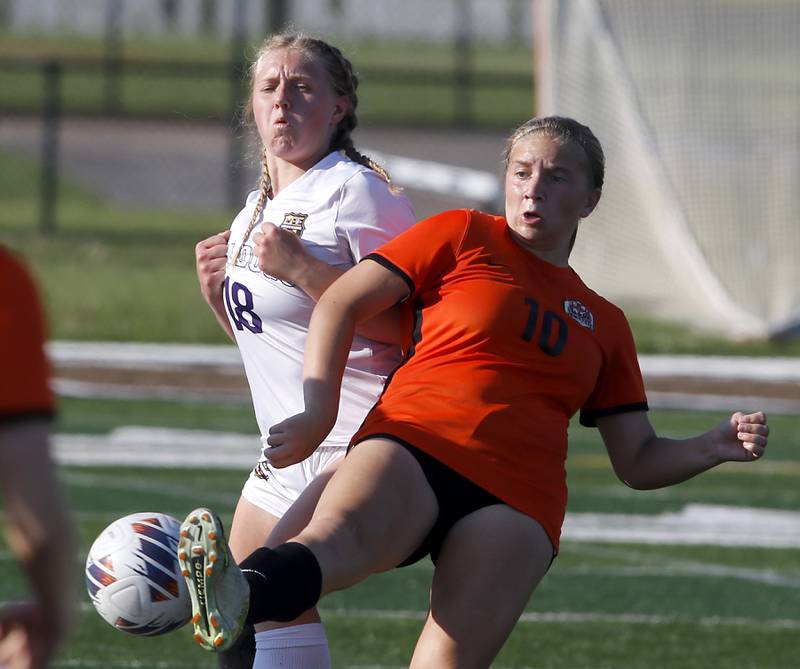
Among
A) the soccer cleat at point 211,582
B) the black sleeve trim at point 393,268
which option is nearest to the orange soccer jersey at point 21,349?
the soccer cleat at point 211,582

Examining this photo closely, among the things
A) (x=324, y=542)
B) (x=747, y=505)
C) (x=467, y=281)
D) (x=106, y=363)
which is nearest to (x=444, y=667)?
(x=324, y=542)

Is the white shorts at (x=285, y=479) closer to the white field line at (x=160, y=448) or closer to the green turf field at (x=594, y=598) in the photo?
the green turf field at (x=594, y=598)

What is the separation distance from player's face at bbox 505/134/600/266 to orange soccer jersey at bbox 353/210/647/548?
0.06 metres

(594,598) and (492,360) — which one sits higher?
(492,360)

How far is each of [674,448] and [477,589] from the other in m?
0.78

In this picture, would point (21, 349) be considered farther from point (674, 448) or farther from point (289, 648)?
point (674, 448)

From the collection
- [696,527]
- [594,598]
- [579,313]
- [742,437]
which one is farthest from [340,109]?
[696,527]

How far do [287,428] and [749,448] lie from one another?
1281 millimetres

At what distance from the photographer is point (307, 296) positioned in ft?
14.5

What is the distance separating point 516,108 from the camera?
116 ft

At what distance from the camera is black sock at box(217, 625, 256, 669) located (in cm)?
455

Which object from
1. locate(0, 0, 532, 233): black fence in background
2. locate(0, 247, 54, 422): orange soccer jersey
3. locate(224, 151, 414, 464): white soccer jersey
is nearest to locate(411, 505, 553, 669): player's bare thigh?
locate(224, 151, 414, 464): white soccer jersey

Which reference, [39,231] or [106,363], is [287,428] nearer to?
[106,363]

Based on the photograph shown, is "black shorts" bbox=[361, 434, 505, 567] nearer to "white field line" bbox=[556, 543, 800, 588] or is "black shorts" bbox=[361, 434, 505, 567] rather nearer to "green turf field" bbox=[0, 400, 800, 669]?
"green turf field" bbox=[0, 400, 800, 669]
